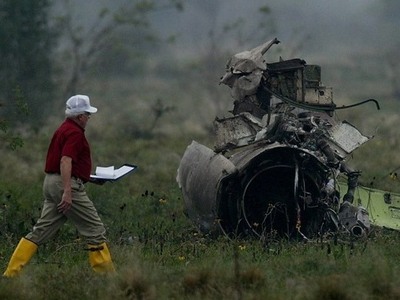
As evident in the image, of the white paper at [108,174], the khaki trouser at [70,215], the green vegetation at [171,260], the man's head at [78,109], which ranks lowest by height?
the green vegetation at [171,260]

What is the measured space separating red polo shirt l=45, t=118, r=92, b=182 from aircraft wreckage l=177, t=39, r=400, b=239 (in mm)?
2617

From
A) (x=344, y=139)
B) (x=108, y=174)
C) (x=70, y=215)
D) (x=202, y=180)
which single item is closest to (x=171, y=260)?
(x=108, y=174)

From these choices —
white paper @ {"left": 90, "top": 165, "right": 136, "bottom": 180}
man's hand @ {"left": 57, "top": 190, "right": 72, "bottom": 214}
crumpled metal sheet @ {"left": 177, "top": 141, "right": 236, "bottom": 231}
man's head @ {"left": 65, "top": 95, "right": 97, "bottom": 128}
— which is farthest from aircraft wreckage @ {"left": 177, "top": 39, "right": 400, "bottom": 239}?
man's hand @ {"left": 57, "top": 190, "right": 72, "bottom": 214}

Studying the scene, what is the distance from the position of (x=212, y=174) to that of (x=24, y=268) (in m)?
3.25

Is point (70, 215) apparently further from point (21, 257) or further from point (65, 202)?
point (21, 257)

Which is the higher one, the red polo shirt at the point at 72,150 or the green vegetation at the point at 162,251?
the red polo shirt at the point at 72,150

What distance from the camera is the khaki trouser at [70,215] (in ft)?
36.8

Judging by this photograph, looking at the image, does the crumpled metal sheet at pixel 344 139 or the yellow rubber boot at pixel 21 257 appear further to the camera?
the crumpled metal sheet at pixel 344 139

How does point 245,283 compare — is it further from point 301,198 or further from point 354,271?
point 301,198

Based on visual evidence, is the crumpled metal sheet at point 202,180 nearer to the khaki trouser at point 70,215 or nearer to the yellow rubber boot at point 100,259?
the khaki trouser at point 70,215

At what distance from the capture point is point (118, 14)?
39.4m

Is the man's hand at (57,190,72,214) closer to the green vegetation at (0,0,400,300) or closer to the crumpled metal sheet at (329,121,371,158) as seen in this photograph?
the green vegetation at (0,0,400,300)

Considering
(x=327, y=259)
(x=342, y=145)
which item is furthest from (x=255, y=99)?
(x=327, y=259)

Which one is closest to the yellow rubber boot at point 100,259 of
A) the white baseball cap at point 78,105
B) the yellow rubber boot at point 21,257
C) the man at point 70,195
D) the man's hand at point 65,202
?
the man at point 70,195
